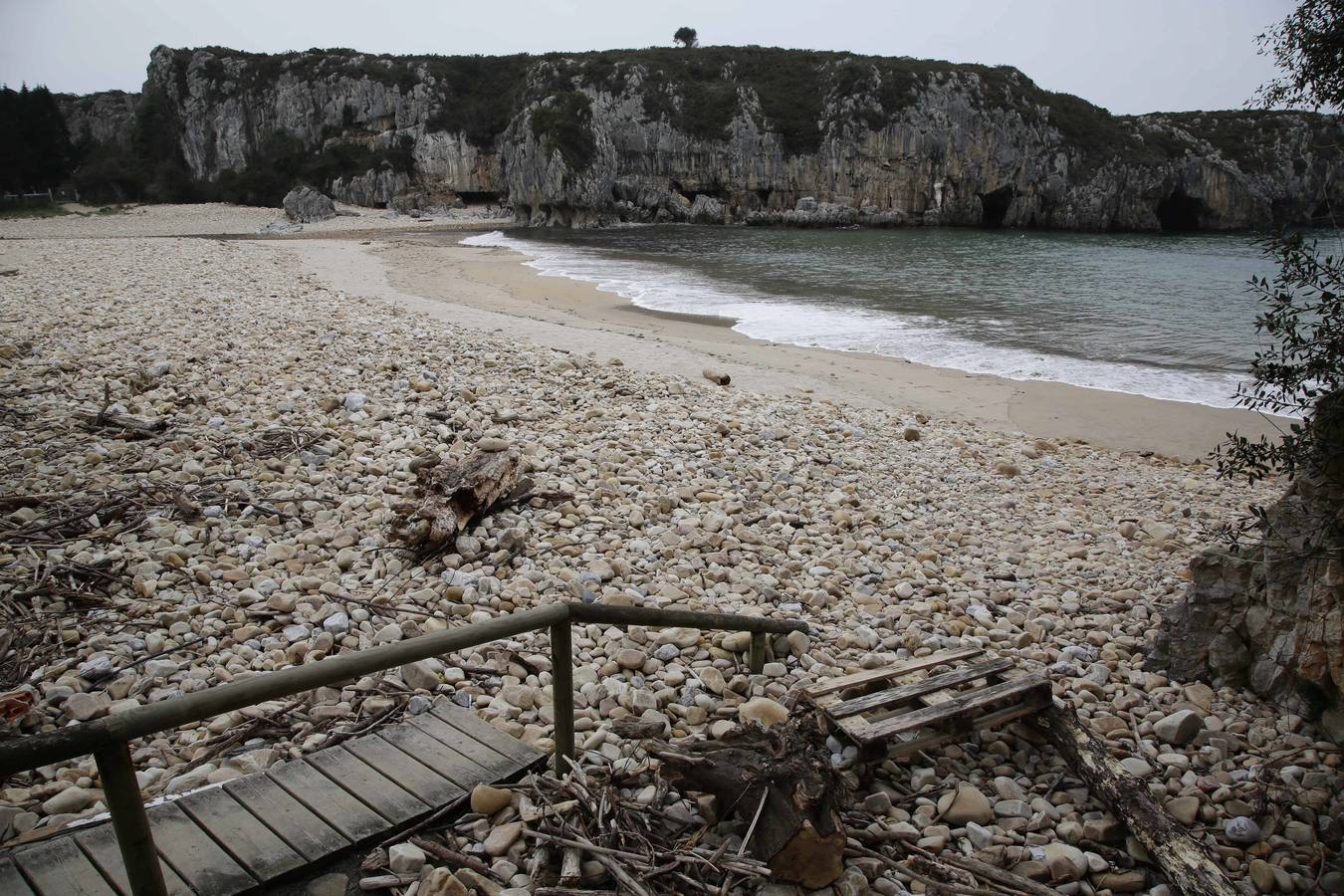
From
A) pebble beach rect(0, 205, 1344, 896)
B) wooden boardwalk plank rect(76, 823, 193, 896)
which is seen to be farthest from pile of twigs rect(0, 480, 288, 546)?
wooden boardwalk plank rect(76, 823, 193, 896)

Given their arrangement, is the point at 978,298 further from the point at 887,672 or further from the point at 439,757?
the point at 439,757

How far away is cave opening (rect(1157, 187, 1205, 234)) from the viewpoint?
78.7 metres

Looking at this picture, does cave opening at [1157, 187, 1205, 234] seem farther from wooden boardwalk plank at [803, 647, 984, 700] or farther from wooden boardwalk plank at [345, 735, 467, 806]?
wooden boardwalk plank at [345, 735, 467, 806]

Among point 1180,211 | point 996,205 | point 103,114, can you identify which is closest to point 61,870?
point 996,205

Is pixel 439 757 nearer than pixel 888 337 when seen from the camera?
Yes

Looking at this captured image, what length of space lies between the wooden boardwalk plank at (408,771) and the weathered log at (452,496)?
93.4 inches

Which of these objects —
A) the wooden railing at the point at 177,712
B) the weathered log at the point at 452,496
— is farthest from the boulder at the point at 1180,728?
the weathered log at the point at 452,496

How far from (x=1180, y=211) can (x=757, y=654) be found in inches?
3887

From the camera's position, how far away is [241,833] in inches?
112

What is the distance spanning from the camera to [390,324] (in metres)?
12.9

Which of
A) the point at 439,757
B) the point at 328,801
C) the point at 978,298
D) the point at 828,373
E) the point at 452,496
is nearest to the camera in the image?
the point at 328,801

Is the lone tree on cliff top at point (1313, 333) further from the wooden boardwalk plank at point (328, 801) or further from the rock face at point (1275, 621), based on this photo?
the wooden boardwalk plank at point (328, 801)

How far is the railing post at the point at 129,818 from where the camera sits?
6.52 feet

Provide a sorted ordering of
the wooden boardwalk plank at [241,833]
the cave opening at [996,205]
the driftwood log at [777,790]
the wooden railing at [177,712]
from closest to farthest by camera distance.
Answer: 1. the wooden railing at [177,712]
2. the wooden boardwalk plank at [241,833]
3. the driftwood log at [777,790]
4. the cave opening at [996,205]
